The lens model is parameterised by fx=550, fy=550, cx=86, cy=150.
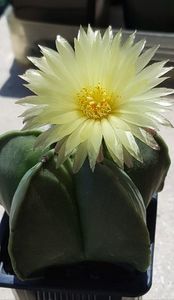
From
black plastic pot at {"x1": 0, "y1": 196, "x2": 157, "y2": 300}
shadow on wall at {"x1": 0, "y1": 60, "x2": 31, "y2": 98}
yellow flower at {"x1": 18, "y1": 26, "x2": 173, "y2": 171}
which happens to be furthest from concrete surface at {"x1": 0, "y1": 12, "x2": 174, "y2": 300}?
yellow flower at {"x1": 18, "y1": 26, "x2": 173, "y2": 171}

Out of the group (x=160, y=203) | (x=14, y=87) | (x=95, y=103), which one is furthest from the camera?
(x=14, y=87)

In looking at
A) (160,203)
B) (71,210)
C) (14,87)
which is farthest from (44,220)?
(14,87)

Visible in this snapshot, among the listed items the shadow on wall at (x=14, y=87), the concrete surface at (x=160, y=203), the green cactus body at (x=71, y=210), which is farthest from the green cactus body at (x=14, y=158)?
the shadow on wall at (x=14, y=87)

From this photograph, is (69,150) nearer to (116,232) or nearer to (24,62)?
(116,232)

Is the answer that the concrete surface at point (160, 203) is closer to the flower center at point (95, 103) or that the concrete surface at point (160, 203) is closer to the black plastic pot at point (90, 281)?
the black plastic pot at point (90, 281)

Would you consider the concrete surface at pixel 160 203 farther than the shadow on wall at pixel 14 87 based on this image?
No

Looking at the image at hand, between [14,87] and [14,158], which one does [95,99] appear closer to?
[14,158]
